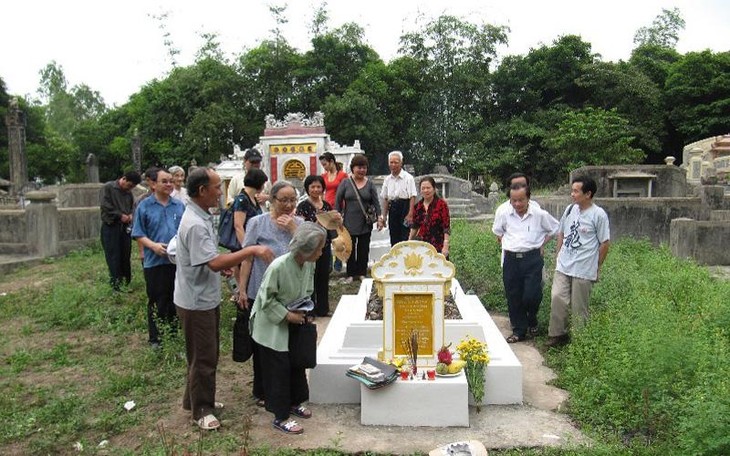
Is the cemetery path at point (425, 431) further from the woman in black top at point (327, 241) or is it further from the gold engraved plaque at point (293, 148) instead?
the gold engraved plaque at point (293, 148)

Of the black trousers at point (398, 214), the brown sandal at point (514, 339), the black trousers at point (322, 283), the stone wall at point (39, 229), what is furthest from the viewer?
the stone wall at point (39, 229)

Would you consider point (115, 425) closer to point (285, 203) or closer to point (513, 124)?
point (285, 203)

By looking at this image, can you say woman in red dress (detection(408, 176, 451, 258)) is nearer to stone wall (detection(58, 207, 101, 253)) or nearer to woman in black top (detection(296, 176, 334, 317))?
woman in black top (detection(296, 176, 334, 317))

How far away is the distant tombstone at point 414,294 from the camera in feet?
14.4

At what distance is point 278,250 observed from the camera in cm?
410

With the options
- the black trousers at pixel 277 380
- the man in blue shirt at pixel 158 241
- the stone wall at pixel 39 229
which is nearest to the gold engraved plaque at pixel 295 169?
the stone wall at pixel 39 229

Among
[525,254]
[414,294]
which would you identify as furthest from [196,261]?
[525,254]

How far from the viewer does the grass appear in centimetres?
348

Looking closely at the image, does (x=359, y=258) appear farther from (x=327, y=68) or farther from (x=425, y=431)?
(x=327, y=68)

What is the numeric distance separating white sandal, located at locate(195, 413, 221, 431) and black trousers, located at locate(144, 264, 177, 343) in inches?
61.7

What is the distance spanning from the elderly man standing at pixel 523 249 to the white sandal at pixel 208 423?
320cm

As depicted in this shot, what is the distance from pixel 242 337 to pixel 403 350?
124 centimetres

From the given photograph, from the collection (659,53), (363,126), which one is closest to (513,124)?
(363,126)

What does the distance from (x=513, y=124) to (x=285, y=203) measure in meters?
26.6
